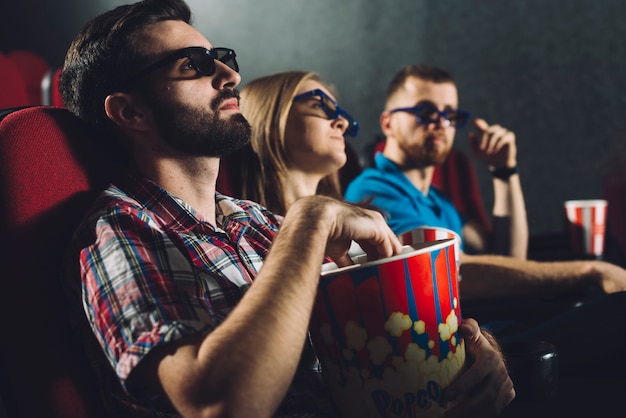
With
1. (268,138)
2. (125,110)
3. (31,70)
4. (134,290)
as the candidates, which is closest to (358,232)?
(134,290)

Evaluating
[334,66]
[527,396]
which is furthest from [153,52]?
[334,66]

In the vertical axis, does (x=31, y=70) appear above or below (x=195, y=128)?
above

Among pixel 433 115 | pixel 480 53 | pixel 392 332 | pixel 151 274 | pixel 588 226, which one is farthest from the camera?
pixel 480 53

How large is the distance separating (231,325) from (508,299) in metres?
0.85

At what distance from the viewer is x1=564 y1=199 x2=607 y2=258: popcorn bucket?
1.74 metres

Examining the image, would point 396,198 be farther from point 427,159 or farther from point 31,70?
point 31,70

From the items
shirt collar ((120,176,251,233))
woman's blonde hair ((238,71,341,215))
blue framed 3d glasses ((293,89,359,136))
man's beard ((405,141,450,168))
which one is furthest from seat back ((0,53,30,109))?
man's beard ((405,141,450,168))

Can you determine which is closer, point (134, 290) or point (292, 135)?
point (134, 290)

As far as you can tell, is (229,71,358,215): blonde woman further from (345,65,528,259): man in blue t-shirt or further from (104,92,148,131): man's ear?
(104,92,148,131): man's ear

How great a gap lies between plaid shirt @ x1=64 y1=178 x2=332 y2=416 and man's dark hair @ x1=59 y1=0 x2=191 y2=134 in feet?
0.58

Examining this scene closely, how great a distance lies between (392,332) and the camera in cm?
61

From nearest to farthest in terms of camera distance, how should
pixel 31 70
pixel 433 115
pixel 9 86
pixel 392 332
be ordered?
1. pixel 392 332
2. pixel 9 86
3. pixel 433 115
4. pixel 31 70

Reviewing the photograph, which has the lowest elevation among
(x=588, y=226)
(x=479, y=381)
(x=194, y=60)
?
(x=588, y=226)

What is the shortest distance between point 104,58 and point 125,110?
92 mm
